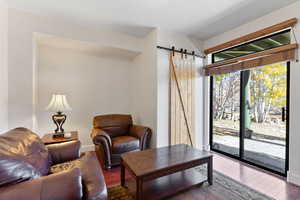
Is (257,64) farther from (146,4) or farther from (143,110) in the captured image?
(143,110)

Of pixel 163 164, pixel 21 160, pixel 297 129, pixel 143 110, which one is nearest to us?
pixel 21 160

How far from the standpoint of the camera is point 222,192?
69.9 inches

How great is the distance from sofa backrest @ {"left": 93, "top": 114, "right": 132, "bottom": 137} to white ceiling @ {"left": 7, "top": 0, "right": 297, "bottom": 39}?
182 centimetres

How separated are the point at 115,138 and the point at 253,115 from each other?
262 centimetres

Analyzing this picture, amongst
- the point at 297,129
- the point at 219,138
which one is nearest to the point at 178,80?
the point at 219,138

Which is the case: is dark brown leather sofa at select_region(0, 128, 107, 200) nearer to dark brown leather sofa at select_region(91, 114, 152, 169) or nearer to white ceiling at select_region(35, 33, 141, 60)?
dark brown leather sofa at select_region(91, 114, 152, 169)

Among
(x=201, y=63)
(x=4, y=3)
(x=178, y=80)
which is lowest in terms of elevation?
(x=178, y=80)

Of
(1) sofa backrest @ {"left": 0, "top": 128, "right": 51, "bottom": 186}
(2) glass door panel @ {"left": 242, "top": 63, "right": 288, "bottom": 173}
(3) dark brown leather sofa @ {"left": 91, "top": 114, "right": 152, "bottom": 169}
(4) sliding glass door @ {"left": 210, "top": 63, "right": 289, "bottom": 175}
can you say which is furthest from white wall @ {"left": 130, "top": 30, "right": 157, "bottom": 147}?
(1) sofa backrest @ {"left": 0, "top": 128, "right": 51, "bottom": 186}

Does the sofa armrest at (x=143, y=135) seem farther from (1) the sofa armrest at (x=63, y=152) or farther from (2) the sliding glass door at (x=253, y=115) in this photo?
(2) the sliding glass door at (x=253, y=115)

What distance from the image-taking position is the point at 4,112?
6.81ft

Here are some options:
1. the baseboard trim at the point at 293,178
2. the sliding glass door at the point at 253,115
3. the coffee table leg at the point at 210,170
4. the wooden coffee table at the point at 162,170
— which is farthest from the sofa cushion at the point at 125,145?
the baseboard trim at the point at 293,178

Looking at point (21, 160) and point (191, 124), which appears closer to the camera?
point (21, 160)

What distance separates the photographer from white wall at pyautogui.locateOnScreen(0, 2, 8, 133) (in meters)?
1.99

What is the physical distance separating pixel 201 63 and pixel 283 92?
5.11 ft
